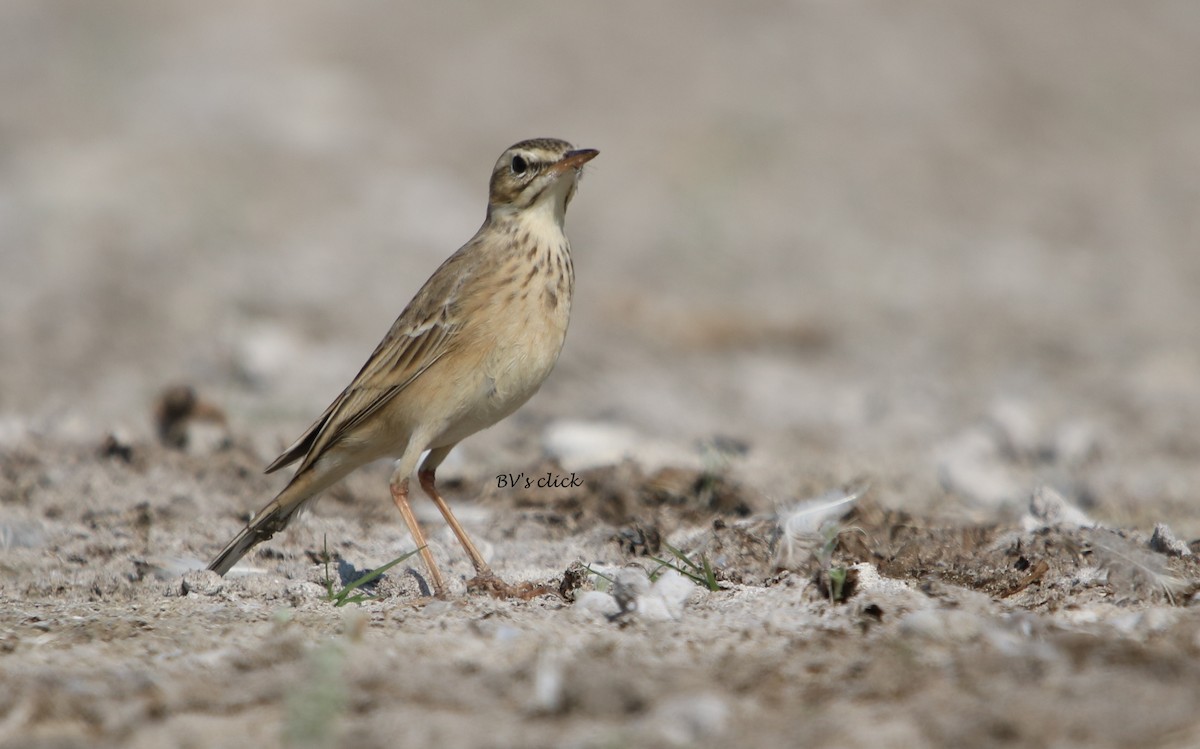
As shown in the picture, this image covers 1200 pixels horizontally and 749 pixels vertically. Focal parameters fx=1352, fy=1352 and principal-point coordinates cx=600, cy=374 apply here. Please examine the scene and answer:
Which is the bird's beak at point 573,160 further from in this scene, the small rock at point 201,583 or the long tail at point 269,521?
the small rock at point 201,583

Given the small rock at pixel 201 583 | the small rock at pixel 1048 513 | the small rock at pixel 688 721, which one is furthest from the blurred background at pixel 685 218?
the small rock at pixel 688 721

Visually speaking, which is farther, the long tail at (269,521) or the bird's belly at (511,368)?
the bird's belly at (511,368)

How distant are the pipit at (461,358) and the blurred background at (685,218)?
1717 millimetres

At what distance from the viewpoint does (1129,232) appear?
15.2 m

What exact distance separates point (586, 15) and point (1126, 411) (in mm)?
12463

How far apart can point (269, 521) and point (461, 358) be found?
3.57 feet

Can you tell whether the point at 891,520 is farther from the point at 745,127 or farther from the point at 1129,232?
the point at 745,127

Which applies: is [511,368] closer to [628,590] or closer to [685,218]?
[628,590]

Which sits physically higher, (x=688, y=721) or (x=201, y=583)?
(x=201, y=583)

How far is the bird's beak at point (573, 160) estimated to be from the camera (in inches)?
247

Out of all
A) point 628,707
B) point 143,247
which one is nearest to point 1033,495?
point 628,707

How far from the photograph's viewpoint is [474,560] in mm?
5695

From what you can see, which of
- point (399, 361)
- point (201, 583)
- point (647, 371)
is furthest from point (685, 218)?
point (201, 583)

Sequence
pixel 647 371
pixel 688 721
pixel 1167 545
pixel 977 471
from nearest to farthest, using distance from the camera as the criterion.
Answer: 1. pixel 688 721
2. pixel 1167 545
3. pixel 977 471
4. pixel 647 371
